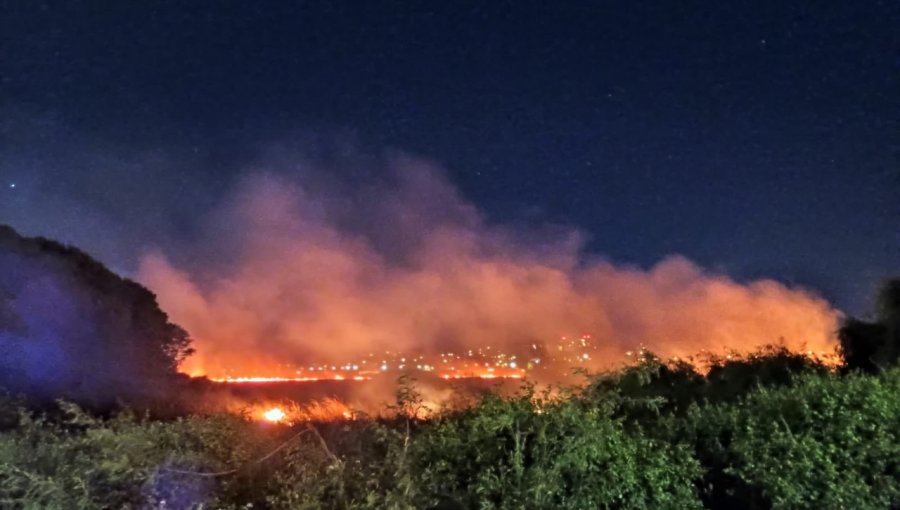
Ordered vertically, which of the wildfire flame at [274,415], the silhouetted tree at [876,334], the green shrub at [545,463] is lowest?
the green shrub at [545,463]

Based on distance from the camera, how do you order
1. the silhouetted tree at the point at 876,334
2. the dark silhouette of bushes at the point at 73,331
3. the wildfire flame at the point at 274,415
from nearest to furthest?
the wildfire flame at the point at 274,415 → the silhouetted tree at the point at 876,334 → the dark silhouette of bushes at the point at 73,331

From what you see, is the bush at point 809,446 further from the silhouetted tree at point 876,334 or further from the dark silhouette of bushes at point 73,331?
the dark silhouette of bushes at point 73,331

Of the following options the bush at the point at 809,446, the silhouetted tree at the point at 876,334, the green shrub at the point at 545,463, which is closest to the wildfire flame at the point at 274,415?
the green shrub at the point at 545,463

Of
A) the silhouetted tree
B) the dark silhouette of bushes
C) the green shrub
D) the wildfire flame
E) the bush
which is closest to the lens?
the green shrub

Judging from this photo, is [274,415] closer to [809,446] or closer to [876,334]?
[809,446]

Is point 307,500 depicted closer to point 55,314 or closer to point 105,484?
point 105,484

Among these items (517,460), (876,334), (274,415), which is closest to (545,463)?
(517,460)

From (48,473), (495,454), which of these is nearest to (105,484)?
(48,473)

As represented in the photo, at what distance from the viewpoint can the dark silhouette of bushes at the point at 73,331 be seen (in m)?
18.9

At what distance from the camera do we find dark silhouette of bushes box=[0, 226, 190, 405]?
1892 cm

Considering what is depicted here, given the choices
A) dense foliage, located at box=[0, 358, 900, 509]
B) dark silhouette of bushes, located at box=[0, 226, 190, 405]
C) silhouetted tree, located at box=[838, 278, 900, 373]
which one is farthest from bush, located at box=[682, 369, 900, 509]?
dark silhouette of bushes, located at box=[0, 226, 190, 405]

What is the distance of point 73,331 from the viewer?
20594mm

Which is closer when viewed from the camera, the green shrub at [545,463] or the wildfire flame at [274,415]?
the green shrub at [545,463]

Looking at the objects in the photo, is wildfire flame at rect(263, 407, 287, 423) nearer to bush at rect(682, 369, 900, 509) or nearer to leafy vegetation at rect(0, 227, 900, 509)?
leafy vegetation at rect(0, 227, 900, 509)
